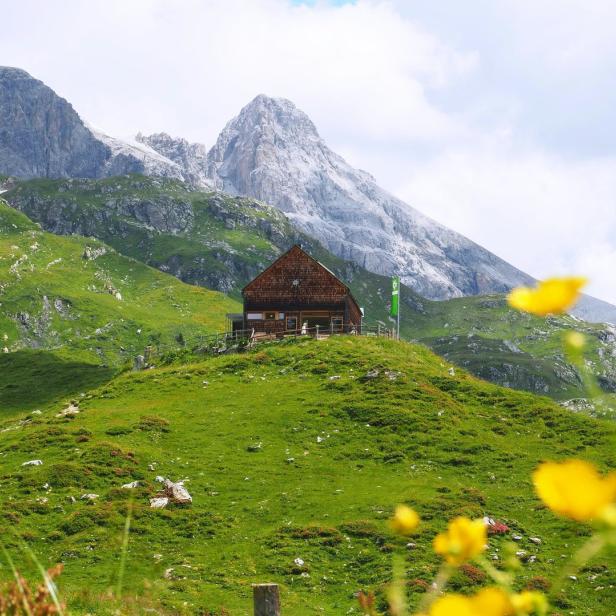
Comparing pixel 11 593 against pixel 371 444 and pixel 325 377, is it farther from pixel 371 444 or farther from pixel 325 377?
pixel 325 377

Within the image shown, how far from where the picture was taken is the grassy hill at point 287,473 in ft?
75.7

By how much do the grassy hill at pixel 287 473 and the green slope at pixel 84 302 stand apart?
46.9 m

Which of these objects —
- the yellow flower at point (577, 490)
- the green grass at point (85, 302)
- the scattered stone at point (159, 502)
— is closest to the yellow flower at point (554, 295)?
the yellow flower at point (577, 490)

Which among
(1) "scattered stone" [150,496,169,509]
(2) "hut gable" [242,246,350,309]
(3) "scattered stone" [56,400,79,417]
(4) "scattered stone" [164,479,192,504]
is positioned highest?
(2) "hut gable" [242,246,350,309]

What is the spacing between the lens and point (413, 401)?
4247 cm

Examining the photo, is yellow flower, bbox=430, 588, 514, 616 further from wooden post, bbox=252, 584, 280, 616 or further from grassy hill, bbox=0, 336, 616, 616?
grassy hill, bbox=0, 336, 616, 616

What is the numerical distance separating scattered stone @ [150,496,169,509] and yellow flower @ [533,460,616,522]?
2944 cm

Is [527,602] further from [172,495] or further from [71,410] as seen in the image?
[71,410]

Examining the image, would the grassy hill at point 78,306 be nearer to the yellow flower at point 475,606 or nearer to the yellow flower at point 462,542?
the yellow flower at point 462,542

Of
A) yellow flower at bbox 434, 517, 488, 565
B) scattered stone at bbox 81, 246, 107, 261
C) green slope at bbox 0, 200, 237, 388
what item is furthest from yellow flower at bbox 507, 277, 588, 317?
scattered stone at bbox 81, 246, 107, 261

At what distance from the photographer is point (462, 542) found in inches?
66.9

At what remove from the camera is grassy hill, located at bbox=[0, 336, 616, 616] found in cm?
2306

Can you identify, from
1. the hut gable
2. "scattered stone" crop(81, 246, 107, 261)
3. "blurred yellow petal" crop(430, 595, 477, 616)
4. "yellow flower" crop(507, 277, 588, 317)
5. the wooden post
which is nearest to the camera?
"blurred yellow petal" crop(430, 595, 477, 616)

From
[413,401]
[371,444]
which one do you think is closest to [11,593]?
[371,444]
